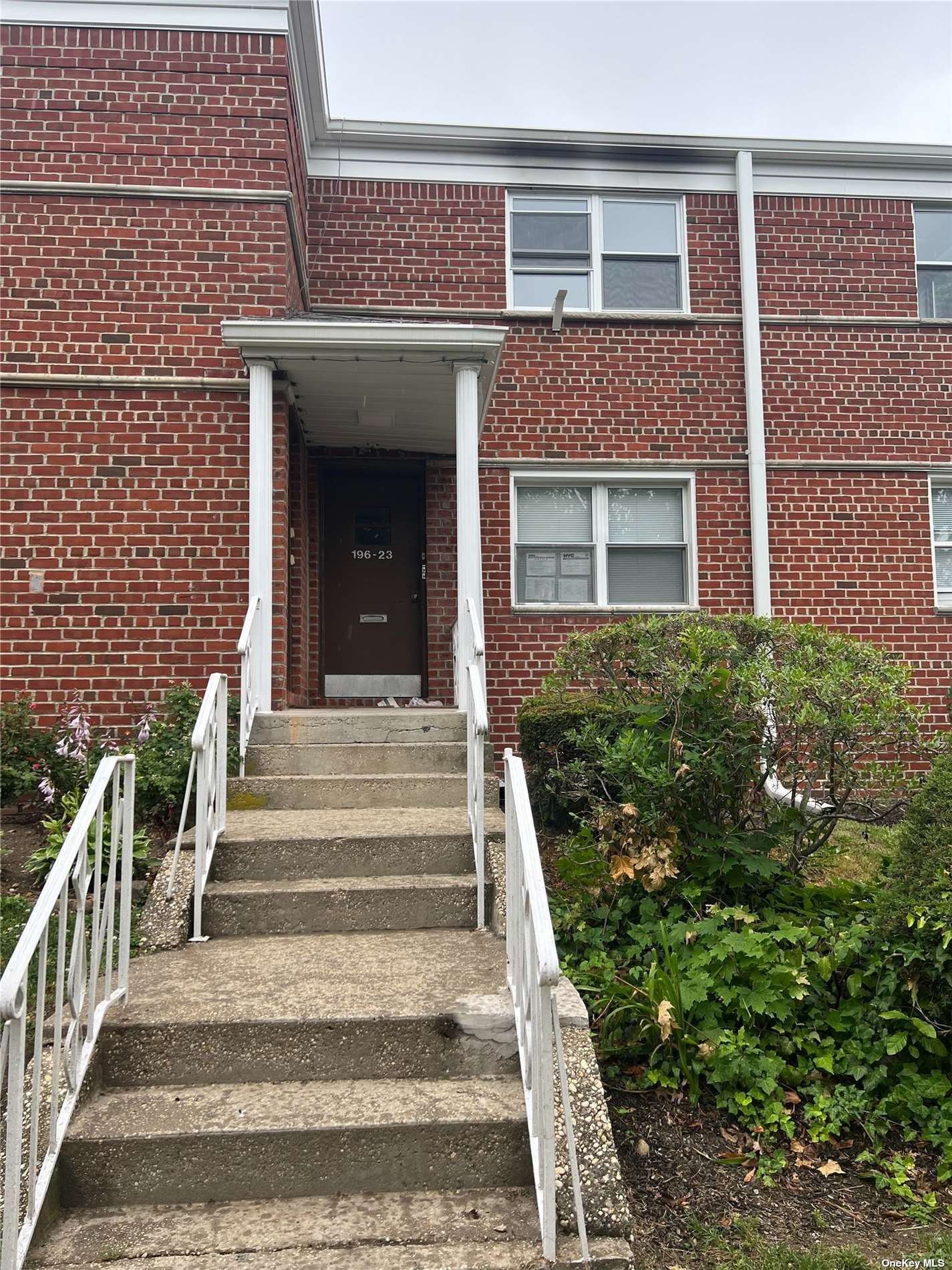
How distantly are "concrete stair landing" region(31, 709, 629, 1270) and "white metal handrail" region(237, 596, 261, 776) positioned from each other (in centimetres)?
112

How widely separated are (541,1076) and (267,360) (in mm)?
5396

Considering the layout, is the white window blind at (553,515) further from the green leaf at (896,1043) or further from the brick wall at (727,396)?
the green leaf at (896,1043)

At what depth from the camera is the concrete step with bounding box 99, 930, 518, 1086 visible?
3.42 m

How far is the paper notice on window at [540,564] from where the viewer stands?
30.0ft

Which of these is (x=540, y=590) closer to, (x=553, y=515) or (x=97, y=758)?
(x=553, y=515)

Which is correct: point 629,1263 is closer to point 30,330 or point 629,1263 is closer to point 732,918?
point 732,918

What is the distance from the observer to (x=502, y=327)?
7.73m

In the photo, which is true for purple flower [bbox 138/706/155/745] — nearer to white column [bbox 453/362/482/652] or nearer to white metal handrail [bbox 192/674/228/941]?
white metal handrail [bbox 192/674/228/941]

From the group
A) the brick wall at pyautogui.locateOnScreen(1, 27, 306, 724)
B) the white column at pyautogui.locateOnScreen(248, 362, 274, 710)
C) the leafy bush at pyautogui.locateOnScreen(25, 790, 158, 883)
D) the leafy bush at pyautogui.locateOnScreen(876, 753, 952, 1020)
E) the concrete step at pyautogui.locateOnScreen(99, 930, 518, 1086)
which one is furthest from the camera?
the brick wall at pyautogui.locateOnScreen(1, 27, 306, 724)

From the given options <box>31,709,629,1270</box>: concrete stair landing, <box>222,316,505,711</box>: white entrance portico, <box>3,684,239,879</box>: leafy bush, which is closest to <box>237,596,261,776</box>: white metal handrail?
<box>222,316,505,711</box>: white entrance portico

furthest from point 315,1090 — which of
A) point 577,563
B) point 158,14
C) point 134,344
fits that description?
point 158,14

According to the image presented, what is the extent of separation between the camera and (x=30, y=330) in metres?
7.40

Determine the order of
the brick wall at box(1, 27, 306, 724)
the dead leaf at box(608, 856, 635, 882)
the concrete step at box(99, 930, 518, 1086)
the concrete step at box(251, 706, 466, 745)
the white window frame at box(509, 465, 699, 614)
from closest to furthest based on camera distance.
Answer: the concrete step at box(99, 930, 518, 1086) < the dead leaf at box(608, 856, 635, 882) < the concrete step at box(251, 706, 466, 745) < the brick wall at box(1, 27, 306, 724) < the white window frame at box(509, 465, 699, 614)

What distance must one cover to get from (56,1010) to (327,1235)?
3.44 feet
